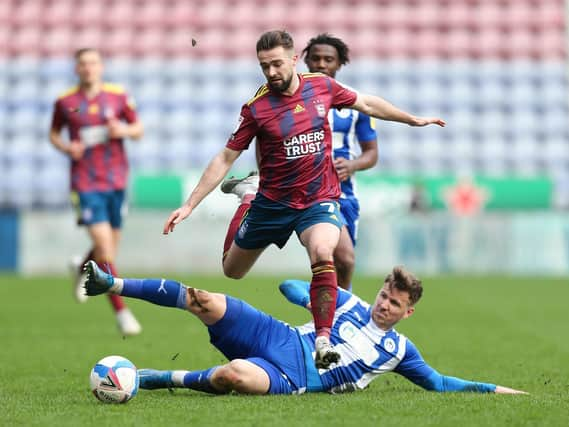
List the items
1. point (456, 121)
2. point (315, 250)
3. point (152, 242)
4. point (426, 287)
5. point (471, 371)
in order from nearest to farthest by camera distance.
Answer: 1. point (315, 250)
2. point (471, 371)
3. point (426, 287)
4. point (152, 242)
5. point (456, 121)

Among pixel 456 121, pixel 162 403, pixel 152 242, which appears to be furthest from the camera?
pixel 456 121

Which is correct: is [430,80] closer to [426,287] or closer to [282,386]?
[426,287]

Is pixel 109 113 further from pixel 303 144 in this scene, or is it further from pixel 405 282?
pixel 405 282

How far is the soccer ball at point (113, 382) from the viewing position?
5828 mm

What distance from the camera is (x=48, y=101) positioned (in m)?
22.5

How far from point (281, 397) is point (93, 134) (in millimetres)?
5210

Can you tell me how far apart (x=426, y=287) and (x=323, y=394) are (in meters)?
10.1

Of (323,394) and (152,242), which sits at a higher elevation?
(323,394)

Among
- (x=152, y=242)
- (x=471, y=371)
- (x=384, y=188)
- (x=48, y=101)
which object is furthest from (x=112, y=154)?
(x=48, y=101)

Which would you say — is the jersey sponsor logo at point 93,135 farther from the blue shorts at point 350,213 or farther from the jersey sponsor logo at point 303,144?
the jersey sponsor logo at point 303,144

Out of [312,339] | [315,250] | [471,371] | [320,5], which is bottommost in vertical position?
[471,371]

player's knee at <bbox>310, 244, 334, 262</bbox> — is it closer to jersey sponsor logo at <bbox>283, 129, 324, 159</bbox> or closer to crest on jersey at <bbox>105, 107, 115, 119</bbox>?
jersey sponsor logo at <bbox>283, 129, 324, 159</bbox>

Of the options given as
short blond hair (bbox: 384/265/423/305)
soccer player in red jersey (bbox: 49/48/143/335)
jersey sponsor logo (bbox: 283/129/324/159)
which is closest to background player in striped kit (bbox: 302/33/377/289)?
jersey sponsor logo (bbox: 283/129/324/159)

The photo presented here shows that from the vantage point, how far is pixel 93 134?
34.7 ft
